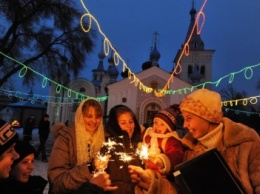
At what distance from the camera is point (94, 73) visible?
2105 inches

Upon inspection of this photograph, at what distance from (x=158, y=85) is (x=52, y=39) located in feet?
54.8

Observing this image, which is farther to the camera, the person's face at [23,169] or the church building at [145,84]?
the church building at [145,84]

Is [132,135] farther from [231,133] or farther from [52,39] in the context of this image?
[52,39]

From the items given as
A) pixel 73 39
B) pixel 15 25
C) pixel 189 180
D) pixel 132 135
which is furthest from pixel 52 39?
pixel 189 180

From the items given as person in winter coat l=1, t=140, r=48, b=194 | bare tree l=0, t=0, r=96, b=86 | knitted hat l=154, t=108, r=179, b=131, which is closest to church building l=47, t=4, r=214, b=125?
bare tree l=0, t=0, r=96, b=86

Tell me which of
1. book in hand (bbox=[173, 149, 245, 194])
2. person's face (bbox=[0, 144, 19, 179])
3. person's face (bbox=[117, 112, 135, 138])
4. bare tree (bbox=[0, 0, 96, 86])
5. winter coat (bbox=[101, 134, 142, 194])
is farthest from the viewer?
bare tree (bbox=[0, 0, 96, 86])

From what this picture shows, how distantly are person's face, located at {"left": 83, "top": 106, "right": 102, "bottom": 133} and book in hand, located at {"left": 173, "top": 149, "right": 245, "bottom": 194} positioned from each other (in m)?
1.01

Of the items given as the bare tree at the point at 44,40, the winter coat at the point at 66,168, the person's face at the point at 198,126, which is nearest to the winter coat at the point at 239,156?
the person's face at the point at 198,126

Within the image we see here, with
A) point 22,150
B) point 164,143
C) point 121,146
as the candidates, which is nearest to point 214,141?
point 164,143

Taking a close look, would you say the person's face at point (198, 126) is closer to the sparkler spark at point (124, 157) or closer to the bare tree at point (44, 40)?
the sparkler spark at point (124, 157)

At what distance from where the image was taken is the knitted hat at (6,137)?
1813 mm

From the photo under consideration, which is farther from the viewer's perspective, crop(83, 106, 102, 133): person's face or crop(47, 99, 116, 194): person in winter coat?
crop(83, 106, 102, 133): person's face

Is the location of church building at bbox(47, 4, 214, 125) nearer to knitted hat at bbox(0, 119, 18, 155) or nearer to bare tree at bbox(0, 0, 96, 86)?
bare tree at bbox(0, 0, 96, 86)

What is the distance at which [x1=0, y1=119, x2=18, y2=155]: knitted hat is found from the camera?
5.95ft
